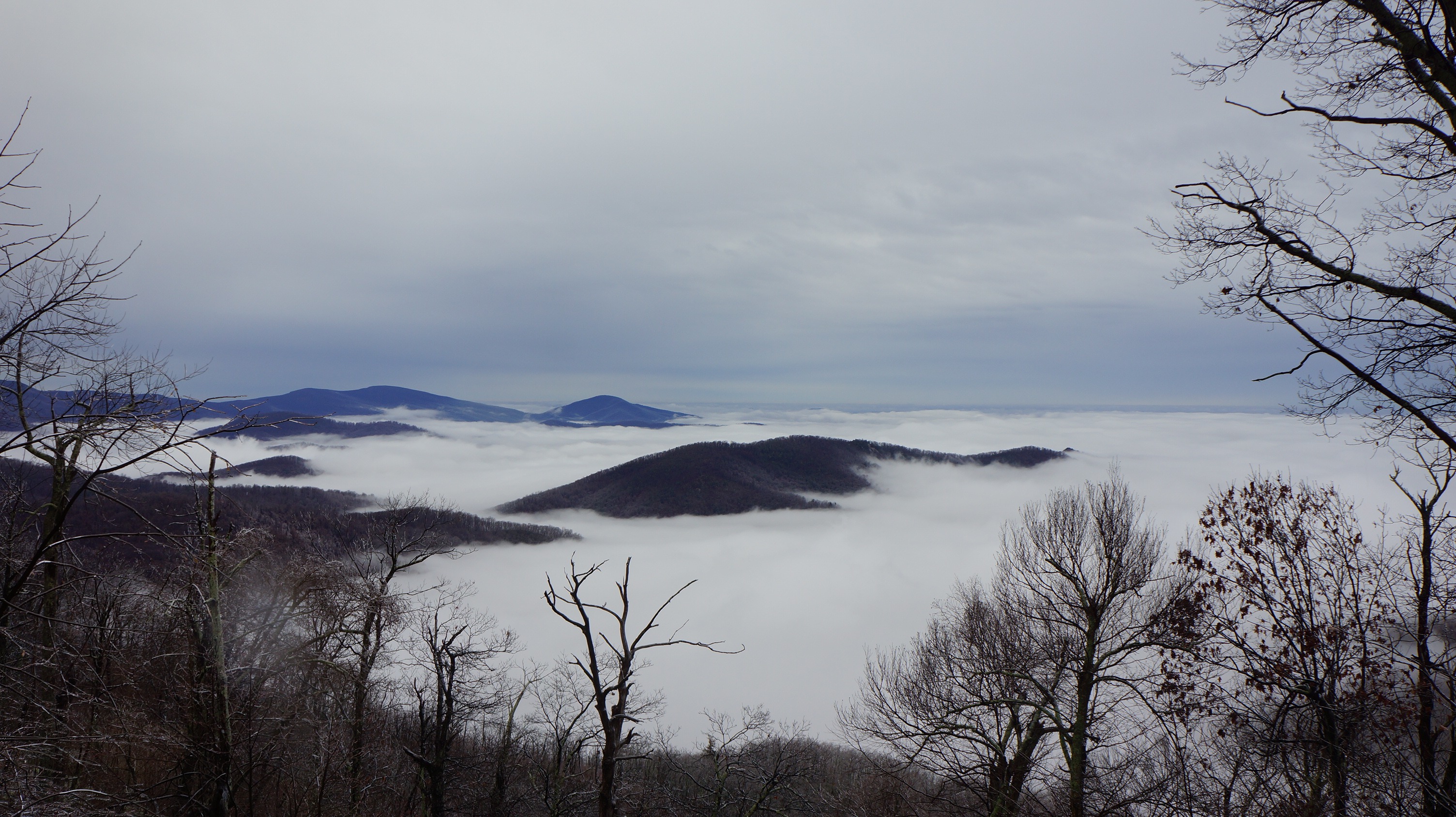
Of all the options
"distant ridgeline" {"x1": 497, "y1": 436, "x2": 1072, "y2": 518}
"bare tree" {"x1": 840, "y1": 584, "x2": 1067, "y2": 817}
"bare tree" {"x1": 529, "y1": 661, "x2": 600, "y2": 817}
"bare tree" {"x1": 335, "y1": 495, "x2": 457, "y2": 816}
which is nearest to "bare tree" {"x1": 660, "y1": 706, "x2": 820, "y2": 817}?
"bare tree" {"x1": 840, "y1": 584, "x2": 1067, "y2": 817}

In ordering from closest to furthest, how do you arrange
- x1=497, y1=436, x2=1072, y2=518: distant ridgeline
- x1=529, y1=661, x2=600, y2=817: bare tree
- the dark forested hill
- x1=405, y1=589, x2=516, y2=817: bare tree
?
the dark forested hill < x1=405, y1=589, x2=516, y2=817: bare tree < x1=529, y1=661, x2=600, y2=817: bare tree < x1=497, y1=436, x2=1072, y2=518: distant ridgeline

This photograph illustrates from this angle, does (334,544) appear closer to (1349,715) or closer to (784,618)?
(1349,715)

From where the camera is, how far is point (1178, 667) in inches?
498

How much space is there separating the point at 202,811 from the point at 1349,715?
54.1 ft

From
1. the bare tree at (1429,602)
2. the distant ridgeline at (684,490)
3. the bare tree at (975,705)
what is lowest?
the distant ridgeline at (684,490)

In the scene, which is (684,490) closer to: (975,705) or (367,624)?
(367,624)

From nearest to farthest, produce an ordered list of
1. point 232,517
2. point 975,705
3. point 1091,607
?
point 975,705 < point 1091,607 < point 232,517

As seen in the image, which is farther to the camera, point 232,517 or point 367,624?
point 232,517

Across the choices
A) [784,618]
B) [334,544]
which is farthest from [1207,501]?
[784,618]

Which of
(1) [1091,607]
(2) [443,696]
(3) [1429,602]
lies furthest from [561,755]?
(3) [1429,602]

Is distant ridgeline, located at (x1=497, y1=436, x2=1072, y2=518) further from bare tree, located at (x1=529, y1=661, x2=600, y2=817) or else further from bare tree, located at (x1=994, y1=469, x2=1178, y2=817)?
bare tree, located at (x1=994, y1=469, x2=1178, y2=817)

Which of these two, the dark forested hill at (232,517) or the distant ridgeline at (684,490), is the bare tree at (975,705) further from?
the distant ridgeline at (684,490)

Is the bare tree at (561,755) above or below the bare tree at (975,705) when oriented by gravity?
below

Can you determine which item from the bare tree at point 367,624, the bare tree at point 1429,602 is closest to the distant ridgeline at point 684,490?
the bare tree at point 367,624
